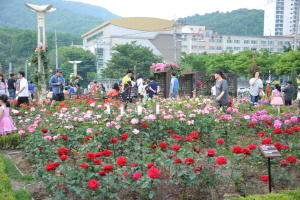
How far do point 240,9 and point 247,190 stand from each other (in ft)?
414

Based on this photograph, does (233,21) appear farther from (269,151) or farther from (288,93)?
(269,151)

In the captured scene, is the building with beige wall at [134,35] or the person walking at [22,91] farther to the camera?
the building with beige wall at [134,35]

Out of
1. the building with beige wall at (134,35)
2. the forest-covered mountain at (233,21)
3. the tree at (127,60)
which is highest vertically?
the forest-covered mountain at (233,21)

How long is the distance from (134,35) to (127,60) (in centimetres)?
2743

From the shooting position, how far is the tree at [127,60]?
54219 mm

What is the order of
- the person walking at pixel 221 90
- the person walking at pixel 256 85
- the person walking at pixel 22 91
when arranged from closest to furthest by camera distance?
the person walking at pixel 221 90, the person walking at pixel 22 91, the person walking at pixel 256 85

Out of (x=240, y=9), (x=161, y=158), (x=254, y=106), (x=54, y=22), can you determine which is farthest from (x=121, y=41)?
(x=54, y=22)

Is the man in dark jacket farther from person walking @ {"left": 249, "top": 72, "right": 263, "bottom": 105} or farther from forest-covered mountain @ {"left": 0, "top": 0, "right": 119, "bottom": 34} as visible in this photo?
forest-covered mountain @ {"left": 0, "top": 0, "right": 119, "bottom": 34}

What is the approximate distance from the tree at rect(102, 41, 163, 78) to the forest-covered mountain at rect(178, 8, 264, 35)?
54.1 metres

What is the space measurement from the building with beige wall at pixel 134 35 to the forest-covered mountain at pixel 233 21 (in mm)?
24145

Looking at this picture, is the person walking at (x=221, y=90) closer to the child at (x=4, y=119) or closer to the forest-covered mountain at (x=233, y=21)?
the child at (x=4, y=119)

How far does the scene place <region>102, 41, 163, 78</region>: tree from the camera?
54.2 m

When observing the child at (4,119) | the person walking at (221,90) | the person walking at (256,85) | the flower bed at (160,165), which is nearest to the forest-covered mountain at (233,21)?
the person walking at (256,85)

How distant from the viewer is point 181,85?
15719 mm
